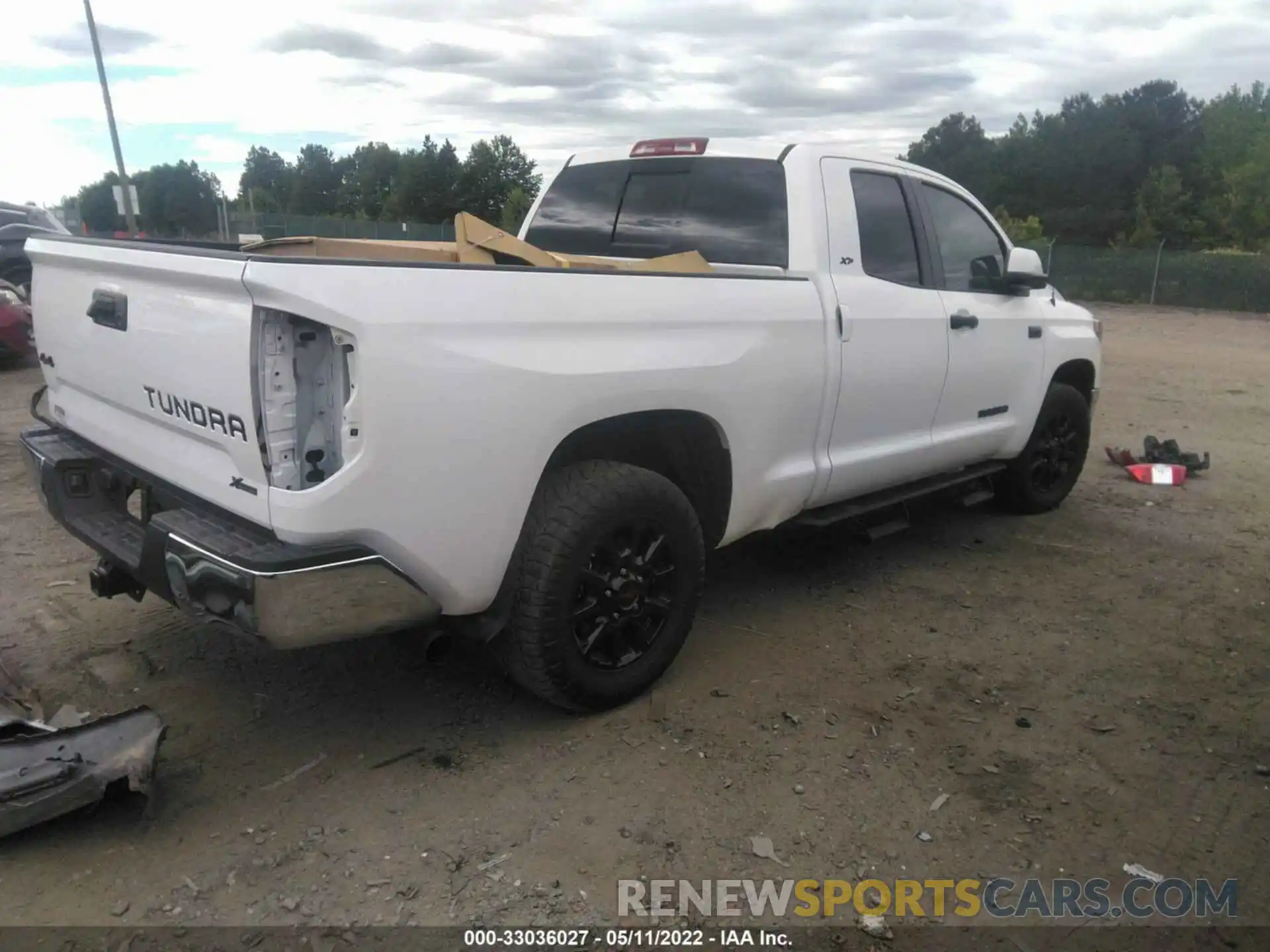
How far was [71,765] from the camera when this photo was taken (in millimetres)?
2607

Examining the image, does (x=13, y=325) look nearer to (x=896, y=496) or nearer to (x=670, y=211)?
(x=670, y=211)

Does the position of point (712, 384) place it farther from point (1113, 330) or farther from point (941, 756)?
point (1113, 330)

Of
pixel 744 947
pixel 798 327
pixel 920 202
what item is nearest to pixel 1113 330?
pixel 920 202

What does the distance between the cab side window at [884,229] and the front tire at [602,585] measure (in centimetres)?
157

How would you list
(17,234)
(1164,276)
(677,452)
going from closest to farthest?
(677,452)
(17,234)
(1164,276)

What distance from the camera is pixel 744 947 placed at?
242cm

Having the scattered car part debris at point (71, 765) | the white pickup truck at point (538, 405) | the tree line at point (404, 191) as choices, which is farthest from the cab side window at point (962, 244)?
the tree line at point (404, 191)

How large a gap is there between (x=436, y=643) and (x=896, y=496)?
237 centimetres

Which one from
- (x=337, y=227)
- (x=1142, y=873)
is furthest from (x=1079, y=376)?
(x=337, y=227)

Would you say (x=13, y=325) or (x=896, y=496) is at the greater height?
(x=13, y=325)

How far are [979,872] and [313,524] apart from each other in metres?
1.98

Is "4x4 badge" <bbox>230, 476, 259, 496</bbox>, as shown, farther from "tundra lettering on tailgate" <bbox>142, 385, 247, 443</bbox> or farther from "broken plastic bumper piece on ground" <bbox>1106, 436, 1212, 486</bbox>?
"broken plastic bumper piece on ground" <bbox>1106, 436, 1212, 486</bbox>

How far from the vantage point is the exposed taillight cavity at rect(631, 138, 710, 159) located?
4.35 metres

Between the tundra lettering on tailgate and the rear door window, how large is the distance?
217 cm
